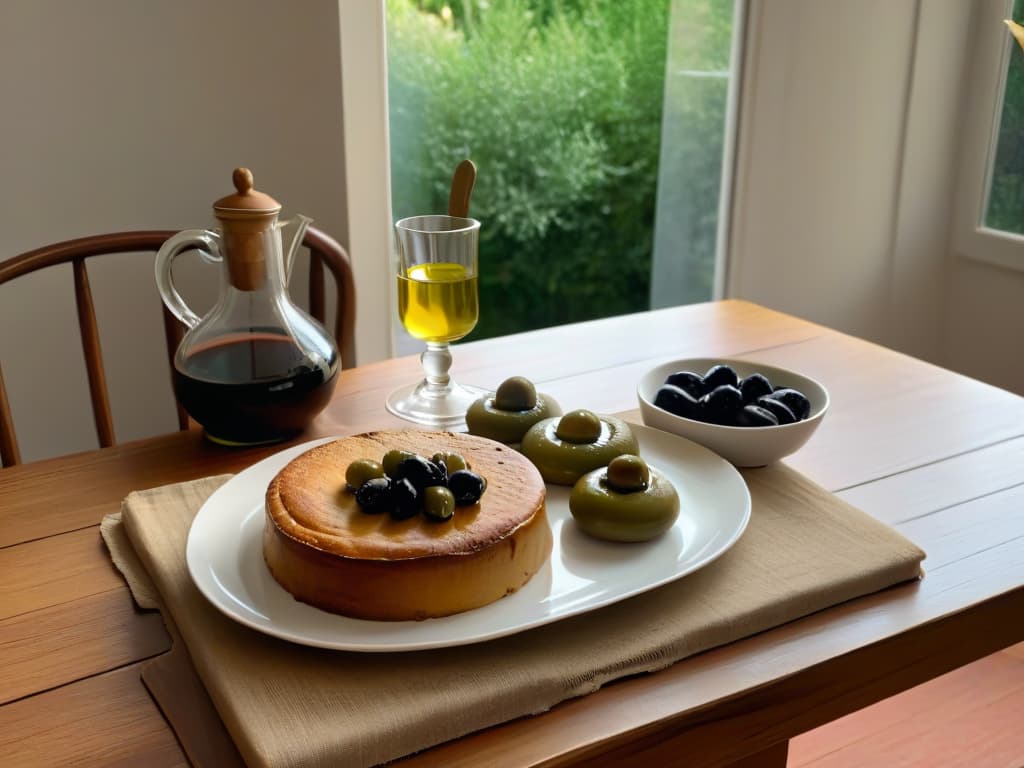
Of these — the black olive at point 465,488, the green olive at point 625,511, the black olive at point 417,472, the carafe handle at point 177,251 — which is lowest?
the green olive at point 625,511

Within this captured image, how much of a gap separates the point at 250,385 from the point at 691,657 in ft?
1.66

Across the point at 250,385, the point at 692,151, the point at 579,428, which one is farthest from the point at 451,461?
the point at 692,151

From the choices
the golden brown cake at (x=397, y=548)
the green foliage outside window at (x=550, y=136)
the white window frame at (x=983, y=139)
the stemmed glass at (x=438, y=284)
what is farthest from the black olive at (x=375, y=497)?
the white window frame at (x=983, y=139)

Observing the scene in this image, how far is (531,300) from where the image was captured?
3549mm

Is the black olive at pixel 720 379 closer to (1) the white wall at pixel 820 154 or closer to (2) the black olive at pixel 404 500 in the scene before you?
(2) the black olive at pixel 404 500

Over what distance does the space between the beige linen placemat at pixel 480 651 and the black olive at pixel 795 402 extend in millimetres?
125

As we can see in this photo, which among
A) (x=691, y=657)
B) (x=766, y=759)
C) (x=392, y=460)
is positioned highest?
(x=392, y=460)

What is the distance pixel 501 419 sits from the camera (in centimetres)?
95

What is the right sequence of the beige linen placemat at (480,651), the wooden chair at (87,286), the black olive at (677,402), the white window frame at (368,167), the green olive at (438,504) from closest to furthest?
the beige linen placemat at (480,651) < the green olive at (438,504) < the black olive at (677,402) < the wooden chair at (87,286) < the white window frame at (368,167)

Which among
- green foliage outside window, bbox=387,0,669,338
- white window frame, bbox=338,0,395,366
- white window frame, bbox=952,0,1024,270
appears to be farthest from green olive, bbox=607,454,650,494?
white window frame, bbox=952,0,1024,270

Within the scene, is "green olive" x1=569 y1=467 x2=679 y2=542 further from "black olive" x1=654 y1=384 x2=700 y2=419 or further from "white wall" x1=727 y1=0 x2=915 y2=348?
"white wall" x1=727 y1=0 x2=915 y2=348

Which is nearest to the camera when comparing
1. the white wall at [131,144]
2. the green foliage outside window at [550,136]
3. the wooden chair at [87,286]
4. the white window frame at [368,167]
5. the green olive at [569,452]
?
the green olive at [569,452]

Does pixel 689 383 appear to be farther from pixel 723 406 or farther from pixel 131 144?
pixel 131 144

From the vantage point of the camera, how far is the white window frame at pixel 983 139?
251 cm
